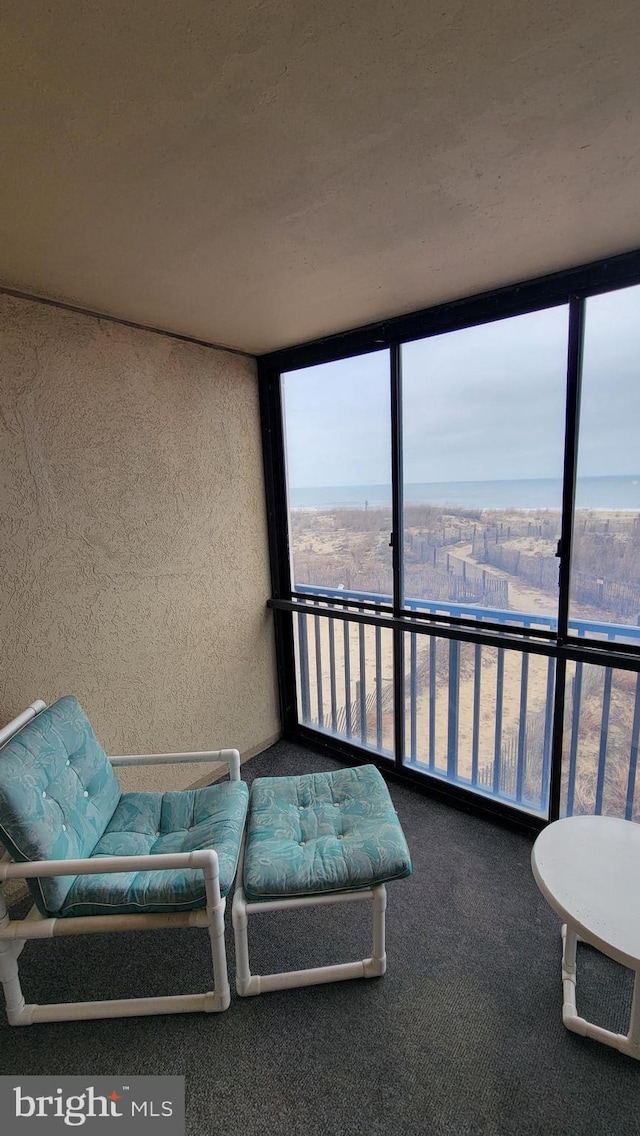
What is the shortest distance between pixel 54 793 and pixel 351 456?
191 cm

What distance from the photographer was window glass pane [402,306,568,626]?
6.06 ft

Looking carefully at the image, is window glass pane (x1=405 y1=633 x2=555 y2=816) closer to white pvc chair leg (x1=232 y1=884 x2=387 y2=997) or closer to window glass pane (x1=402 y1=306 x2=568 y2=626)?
window glass pane (x1=402 y1=306 x2=568 y2=626)

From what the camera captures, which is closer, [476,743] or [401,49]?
[401,49]

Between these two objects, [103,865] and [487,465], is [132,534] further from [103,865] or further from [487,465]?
[487,465]

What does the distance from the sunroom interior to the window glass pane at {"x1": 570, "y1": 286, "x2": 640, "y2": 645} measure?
10mm

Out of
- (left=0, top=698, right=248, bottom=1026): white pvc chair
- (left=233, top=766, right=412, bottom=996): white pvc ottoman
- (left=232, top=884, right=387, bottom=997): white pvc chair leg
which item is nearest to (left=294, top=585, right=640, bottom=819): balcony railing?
(left=233, top=766, right=412, bottom=996): white pvc ottoman

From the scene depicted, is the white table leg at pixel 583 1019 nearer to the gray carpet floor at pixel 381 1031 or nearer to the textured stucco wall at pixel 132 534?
the gray carpet floor at pixel 381 1031

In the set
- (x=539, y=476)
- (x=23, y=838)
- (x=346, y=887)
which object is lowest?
(x=346, y=887)

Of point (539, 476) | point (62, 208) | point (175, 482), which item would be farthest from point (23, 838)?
point (539, 476)

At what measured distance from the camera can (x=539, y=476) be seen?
1878 millimetres

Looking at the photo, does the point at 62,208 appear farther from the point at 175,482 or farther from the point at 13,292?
the point at 175,482

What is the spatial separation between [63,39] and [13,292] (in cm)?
112

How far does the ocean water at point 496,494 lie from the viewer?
1.73m

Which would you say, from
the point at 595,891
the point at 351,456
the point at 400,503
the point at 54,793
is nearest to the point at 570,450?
the point at 400,503
